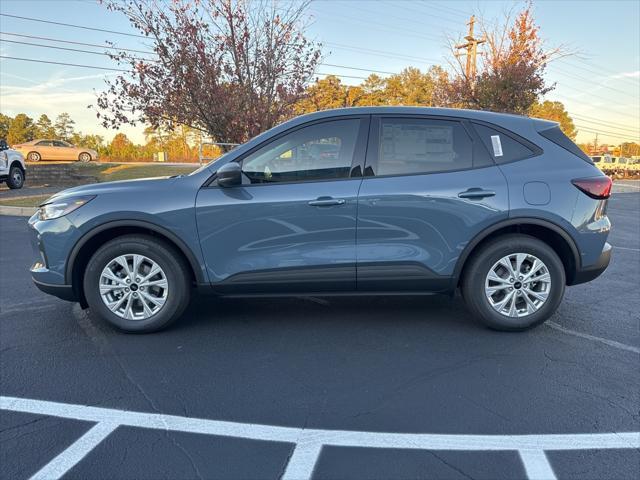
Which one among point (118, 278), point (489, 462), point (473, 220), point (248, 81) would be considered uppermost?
point (248, 81)

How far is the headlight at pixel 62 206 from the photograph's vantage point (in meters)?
3.63

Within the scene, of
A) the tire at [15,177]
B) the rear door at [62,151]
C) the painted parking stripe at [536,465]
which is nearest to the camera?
the painted parking stripe at [536,465]

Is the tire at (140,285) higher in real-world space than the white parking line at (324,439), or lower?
higher

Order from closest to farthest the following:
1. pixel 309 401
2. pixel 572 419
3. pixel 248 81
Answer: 1. pixel 572 419
2. pixel 309 401
3. pixel 248 81

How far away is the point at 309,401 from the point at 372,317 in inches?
60.3

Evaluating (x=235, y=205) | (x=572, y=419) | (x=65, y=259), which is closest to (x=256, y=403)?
(x=235, y=205)

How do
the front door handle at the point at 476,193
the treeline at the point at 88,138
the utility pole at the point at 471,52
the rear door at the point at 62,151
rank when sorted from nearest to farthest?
1. the front door handle at the point at 476,193
2. the utility pole at the point at 471,52
3. the rear door at the point at 62,151
4. the treeline at the point at 88,138

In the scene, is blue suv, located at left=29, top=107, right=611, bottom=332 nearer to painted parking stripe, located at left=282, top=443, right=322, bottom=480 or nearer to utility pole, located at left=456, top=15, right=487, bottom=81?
painted parking stripe, located at left=282, top=443, right=322, bottom=480

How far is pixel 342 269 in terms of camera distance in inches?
144

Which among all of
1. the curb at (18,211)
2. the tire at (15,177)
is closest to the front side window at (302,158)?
Result: the curb at (18,211)

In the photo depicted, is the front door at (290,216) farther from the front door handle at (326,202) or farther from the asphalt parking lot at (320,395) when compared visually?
the asphalt parking lot at (320,395)

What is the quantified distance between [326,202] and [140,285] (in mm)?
1646

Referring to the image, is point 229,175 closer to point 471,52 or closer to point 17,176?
point 17,176

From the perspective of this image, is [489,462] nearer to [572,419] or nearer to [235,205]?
[572,419]
